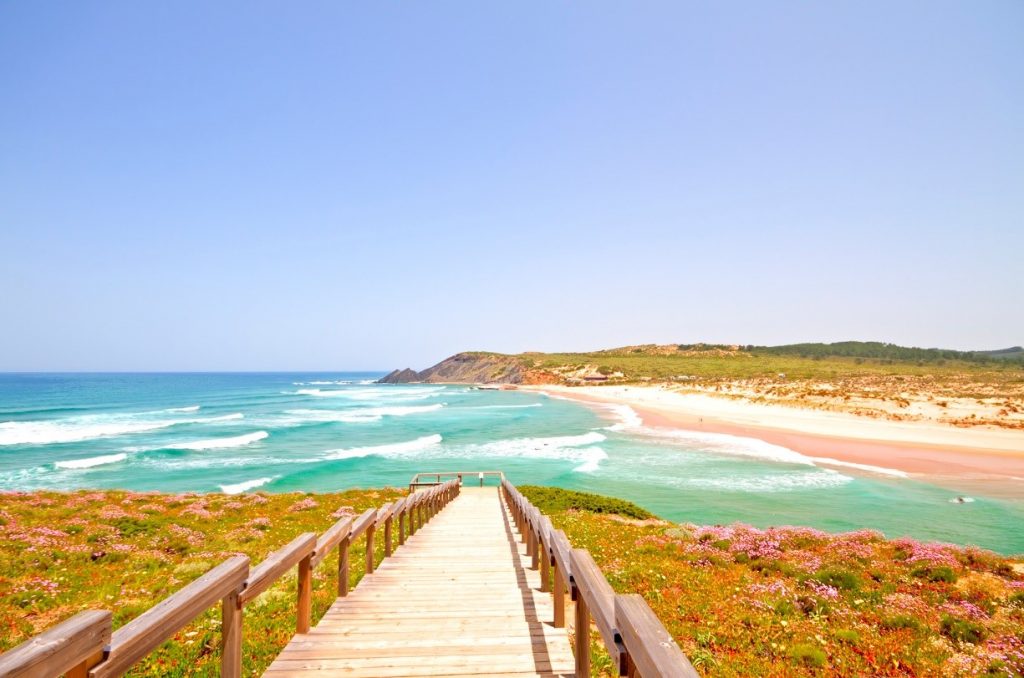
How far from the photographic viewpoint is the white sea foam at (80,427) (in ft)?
148

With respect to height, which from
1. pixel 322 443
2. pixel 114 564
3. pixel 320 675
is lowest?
pixel 322 443

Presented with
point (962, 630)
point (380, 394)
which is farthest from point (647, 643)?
point (380, 394)

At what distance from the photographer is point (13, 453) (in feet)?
123

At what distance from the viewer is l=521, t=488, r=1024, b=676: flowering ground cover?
601 centimetres

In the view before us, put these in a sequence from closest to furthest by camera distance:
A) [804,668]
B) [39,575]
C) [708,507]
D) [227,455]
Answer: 1. [804,668]
2. [39,575]
3. [708,507]
4. [227,455]

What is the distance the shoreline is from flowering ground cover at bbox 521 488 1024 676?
17603 mm

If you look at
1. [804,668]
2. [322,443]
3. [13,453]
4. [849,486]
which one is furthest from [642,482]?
[13,453]

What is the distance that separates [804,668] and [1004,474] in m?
30.6

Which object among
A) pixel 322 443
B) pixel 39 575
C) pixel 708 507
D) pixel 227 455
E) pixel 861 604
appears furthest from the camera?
pixel 322 443

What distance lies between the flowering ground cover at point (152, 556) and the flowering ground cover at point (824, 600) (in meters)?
4.79

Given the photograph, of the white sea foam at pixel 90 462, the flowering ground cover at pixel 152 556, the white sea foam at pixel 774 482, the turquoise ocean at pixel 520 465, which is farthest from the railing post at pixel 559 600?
the white sea foam at pixel 90 462

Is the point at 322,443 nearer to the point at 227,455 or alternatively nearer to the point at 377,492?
the point at 227,455

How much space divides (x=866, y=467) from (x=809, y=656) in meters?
28.6

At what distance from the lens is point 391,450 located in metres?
39.2
